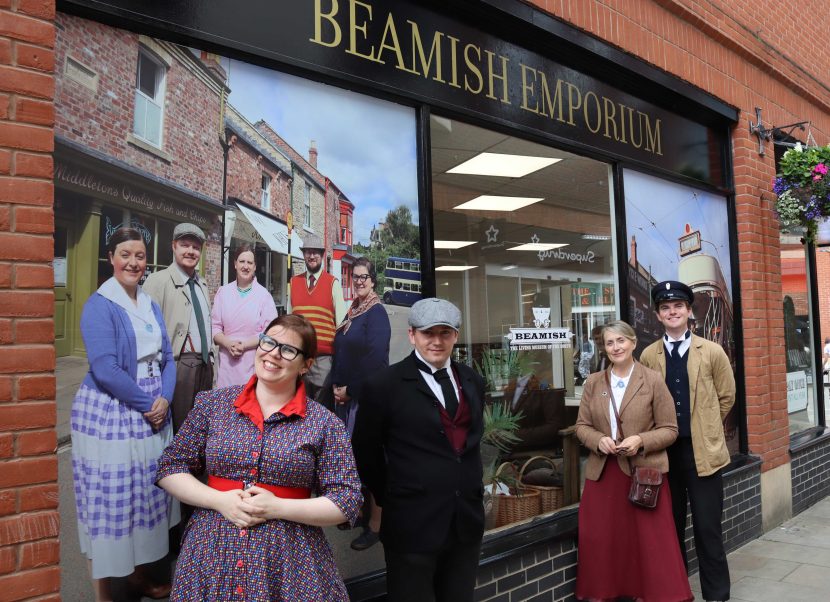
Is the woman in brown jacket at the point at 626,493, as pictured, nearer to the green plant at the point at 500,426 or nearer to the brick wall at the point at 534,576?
the brick wall at the point at 534,576

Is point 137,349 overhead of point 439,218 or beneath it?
beneath

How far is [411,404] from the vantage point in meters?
2.69

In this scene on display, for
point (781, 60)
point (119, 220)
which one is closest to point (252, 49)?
point (119, 220)

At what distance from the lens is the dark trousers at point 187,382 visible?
8.96 feet

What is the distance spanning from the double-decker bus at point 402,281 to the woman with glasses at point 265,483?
137 centimetres

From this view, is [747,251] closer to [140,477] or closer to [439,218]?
[439,218]

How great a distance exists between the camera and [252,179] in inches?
121

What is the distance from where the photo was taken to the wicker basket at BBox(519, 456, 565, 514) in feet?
14.3

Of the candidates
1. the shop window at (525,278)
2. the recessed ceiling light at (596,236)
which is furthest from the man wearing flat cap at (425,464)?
the recessed ceiling light at (596,236)

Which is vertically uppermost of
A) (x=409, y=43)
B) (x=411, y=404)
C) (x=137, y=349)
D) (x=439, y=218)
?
(x=409, y=43)

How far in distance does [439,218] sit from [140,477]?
2.26 meters

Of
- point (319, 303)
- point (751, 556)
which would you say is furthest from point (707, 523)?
point (319, 303)

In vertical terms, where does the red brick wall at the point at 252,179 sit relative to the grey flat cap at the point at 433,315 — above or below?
above

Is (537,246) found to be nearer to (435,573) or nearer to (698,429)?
(698,429)
